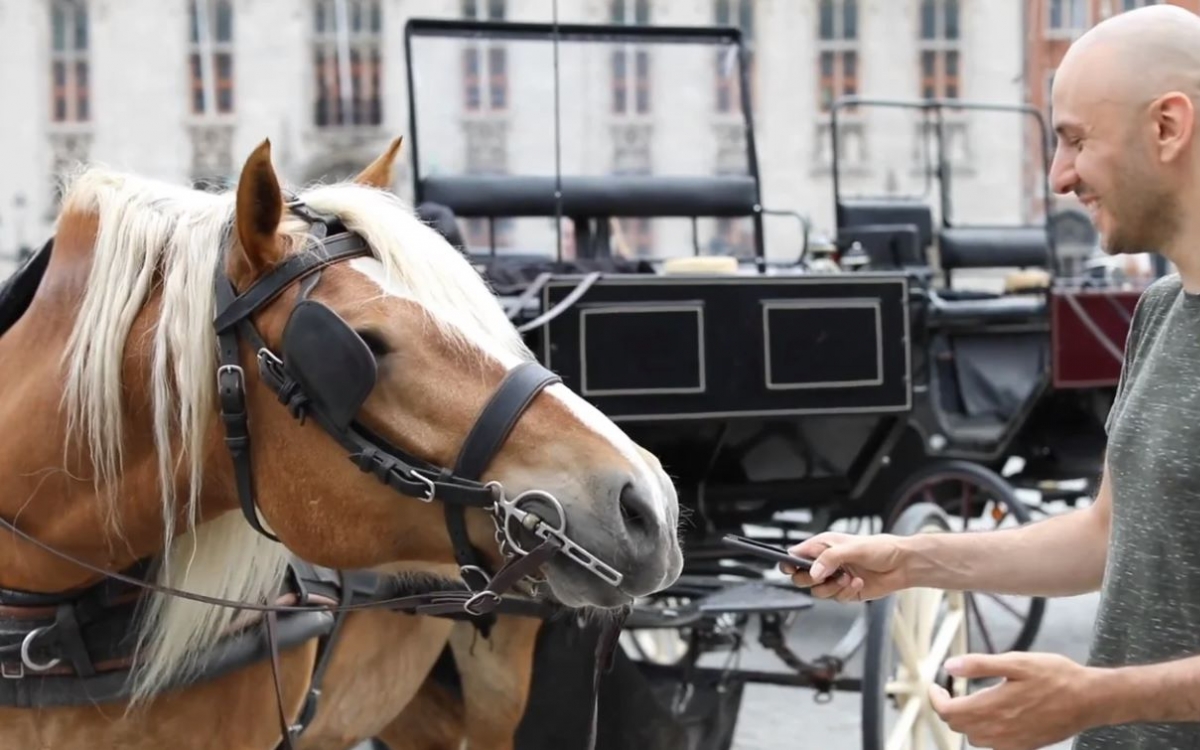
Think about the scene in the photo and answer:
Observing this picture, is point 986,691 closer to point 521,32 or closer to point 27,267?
point 27,267

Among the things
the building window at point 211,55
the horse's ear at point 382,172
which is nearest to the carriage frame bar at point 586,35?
the horse's ear at point 382,172

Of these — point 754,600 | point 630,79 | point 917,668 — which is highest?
point 630,79

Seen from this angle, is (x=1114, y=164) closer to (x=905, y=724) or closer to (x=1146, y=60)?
(x=1146, y=60)

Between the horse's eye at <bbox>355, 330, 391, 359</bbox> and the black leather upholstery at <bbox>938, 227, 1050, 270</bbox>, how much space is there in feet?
15.1

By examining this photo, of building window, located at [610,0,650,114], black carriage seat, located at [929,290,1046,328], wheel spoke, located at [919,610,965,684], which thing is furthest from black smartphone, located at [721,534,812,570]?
black carriage seat, located at [929,290,1046,328]

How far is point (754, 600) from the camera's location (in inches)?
120

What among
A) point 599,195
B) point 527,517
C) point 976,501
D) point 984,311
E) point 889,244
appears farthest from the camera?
point 889,244

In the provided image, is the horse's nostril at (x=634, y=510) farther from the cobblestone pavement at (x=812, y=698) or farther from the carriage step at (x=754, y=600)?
the cobblestone pavement at (x=812, y=698)

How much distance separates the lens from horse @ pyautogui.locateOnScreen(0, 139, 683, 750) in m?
1.39

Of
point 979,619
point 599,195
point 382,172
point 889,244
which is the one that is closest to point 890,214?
point 889,244

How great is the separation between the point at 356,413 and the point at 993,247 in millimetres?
4817

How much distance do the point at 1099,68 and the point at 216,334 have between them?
0.90 metres

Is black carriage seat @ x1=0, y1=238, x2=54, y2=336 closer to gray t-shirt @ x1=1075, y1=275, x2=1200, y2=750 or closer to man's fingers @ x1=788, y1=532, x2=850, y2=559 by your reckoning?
Answer: man's fingers @ x1=788, y1=532, x2=850, y2=559

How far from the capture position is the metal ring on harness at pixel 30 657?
1.60 m
